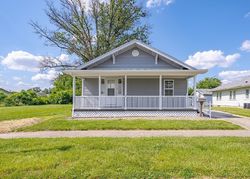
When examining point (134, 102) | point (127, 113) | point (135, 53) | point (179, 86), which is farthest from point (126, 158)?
point (179, 86)

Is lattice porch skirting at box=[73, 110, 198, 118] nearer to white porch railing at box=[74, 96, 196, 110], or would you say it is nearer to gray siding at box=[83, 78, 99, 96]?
white porch railing at box=[74, 96, 196, 110]

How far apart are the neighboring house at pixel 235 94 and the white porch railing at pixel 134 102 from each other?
1809 cm

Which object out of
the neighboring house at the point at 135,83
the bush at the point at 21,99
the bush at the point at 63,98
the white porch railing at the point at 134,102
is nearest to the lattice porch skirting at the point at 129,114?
the neighboring house at the point at 135,83

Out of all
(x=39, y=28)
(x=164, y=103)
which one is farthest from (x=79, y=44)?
(x=164, y=103)

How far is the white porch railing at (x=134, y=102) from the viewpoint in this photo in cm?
1491

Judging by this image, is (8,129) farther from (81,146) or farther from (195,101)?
(195,101)

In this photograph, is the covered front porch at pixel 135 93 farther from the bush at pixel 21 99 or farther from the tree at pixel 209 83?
the tree at pixel 209 83

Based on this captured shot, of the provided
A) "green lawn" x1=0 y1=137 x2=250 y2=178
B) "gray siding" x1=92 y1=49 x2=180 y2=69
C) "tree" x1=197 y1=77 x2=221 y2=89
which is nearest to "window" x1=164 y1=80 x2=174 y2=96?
"gray siding" x1=92 y1=49 x2=180 y2=69

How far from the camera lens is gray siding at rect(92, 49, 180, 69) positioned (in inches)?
649

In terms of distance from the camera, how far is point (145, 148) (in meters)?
6.42

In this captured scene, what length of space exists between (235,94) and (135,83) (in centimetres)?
2319

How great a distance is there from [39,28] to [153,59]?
16564 millimetres

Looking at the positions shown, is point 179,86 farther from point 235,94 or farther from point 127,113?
point 235,94

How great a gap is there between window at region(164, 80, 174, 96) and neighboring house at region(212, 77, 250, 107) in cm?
1693
